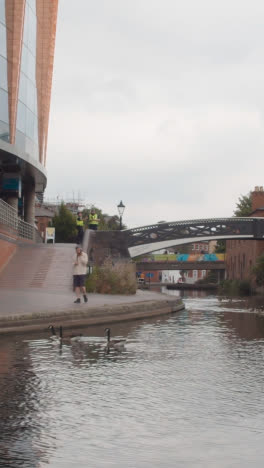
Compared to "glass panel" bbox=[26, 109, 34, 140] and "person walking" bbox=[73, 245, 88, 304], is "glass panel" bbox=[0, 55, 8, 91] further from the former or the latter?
"person walking" bbox=[73, 245, 88, 304]

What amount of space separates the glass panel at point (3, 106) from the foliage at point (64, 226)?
2582cm

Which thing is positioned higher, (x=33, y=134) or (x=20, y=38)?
(x=20, y=38)

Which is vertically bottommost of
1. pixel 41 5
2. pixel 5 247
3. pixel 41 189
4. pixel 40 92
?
pixel 5 247

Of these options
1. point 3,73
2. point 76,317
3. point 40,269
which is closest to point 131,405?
point 76,317

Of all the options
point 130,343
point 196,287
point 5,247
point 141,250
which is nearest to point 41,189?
point 141,250

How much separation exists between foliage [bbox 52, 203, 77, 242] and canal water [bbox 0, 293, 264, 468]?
49042mm

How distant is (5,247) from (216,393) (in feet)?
81.5

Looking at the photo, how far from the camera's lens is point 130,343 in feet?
41.8

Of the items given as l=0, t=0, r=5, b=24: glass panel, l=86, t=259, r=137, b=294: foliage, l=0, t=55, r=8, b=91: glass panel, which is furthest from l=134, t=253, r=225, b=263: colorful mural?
l=86, t=259, r=137, b=294: foliage

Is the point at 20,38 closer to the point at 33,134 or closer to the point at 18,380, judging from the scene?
the point at 33,134

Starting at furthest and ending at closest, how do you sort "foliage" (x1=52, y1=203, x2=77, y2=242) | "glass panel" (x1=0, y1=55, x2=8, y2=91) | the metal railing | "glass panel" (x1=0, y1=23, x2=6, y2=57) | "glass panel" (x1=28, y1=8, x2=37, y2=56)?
"foliage" (x1=52, y1=203, x2=77, y2=242)
"glass panel" (x1=28, y1=8, x2=37, y2=56)
"glass panel" (x1=0, y1=55, x2=8, y2=91)
"glass panel" (x1=0, y1=23, x2=6, y2=57)
the metal railing

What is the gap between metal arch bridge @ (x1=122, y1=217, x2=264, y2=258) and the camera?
58938 millimetres

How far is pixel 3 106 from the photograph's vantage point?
35719mm

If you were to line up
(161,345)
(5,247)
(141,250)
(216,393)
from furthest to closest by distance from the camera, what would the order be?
(141,250) → (5,247) → (161,345) → (216,393)
